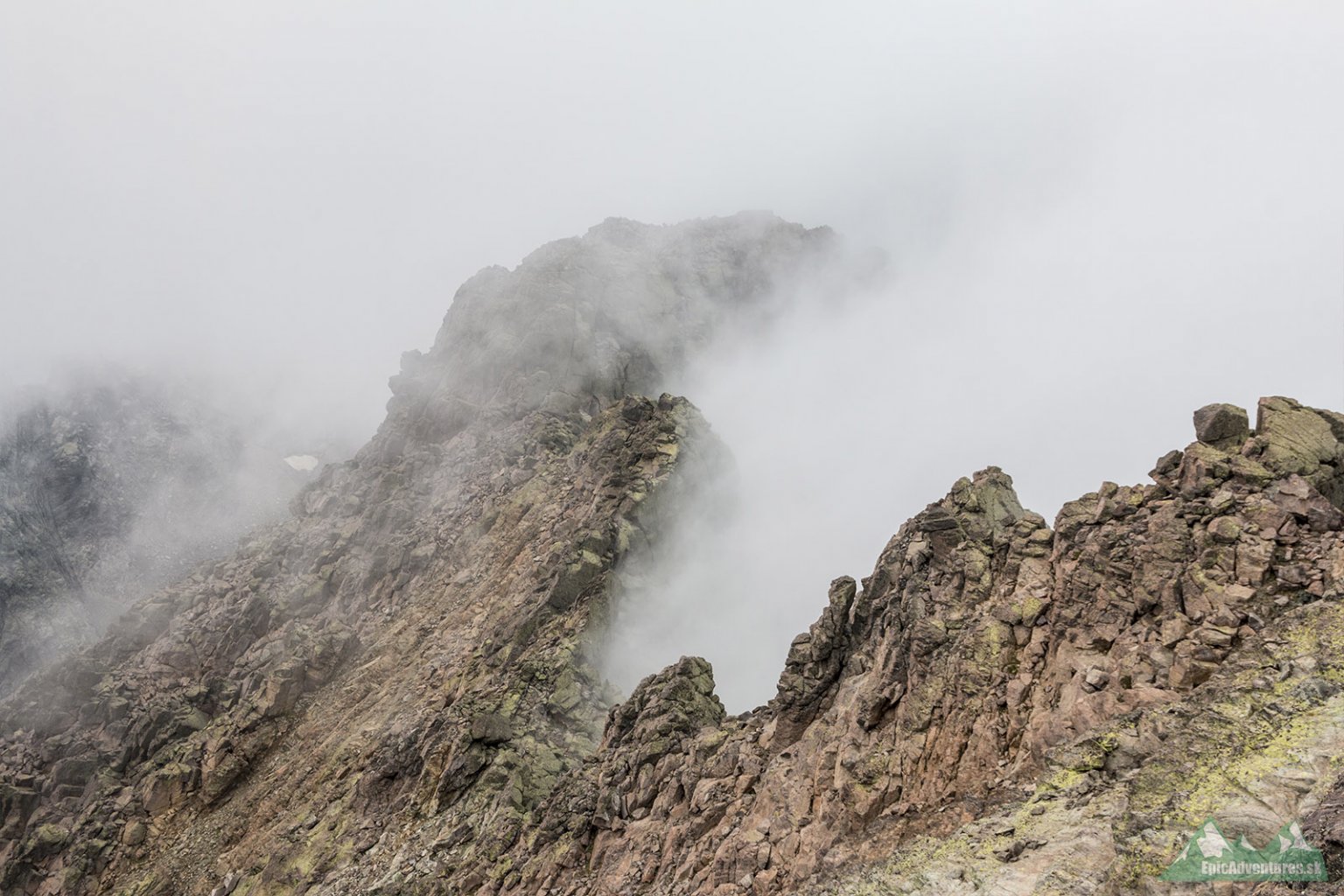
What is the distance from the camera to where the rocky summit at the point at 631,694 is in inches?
717

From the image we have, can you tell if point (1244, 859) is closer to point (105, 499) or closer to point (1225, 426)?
point (1225, 426)

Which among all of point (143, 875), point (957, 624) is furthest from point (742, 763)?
point (143, 875)

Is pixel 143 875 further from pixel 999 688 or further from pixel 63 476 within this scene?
pixel 63 476

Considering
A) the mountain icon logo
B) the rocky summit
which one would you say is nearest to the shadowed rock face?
the rocky summit

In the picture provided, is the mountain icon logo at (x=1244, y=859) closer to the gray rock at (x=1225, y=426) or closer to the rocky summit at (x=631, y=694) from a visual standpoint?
the rocky summit at (x=631, y=694)

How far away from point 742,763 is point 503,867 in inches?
556

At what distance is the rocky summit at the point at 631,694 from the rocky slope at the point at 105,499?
3232cm

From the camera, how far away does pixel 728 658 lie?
66.8 meters

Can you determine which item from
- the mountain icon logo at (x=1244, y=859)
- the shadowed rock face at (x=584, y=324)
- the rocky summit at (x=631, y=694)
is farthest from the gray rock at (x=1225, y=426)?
the shadowed rock face at (x=584, y=324)

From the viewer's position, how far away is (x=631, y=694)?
45594mm

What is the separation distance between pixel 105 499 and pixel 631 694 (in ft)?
382

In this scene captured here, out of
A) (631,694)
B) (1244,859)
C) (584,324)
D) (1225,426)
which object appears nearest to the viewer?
(1244,859)

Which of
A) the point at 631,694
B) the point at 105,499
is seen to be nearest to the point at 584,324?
the point at 631,694

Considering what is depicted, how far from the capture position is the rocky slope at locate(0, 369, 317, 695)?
10312 centimetres
